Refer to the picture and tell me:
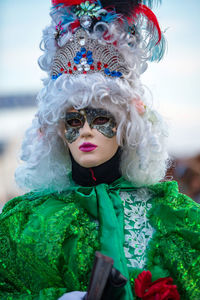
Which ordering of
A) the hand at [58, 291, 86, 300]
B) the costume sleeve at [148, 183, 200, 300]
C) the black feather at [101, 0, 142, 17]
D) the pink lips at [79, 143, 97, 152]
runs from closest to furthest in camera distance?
the hand at [58, 291, 86, 300] < the costume sleeve at [148, 183, 200, 300] < the pink lips at [79, 143, 97, 152] < the black feather at [101, 0, 142, 17]

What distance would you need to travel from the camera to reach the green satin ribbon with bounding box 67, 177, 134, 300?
5.96ft

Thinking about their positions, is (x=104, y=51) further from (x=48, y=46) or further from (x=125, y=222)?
(x=125, y=222)

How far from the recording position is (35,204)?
2.09 m

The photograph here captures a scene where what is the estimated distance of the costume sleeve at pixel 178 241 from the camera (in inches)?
71.1

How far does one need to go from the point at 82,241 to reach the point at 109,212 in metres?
0.19

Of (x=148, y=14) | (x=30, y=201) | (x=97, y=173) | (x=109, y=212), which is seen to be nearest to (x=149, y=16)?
(x=148, y=14)

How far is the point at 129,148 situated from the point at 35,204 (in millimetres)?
605

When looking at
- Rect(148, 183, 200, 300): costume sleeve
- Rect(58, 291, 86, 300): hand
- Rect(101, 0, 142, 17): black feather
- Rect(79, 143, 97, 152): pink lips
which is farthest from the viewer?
Rect(101, 0, 142, 17): black feather

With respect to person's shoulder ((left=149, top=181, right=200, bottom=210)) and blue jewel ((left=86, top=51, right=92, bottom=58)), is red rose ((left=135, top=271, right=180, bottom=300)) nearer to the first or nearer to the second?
person's shoulder ((left=149, top=181, right=200, bottom=210))

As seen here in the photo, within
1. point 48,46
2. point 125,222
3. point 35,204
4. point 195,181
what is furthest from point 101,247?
point 195,181

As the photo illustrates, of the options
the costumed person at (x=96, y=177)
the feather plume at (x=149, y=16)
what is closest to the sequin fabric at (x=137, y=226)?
the costumed person at (x=96, y=177)

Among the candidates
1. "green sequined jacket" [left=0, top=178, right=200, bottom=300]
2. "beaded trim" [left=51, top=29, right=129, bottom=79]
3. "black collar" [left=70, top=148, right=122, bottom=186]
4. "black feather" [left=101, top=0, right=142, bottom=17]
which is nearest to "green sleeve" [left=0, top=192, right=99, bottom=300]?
"green sequined jacket" [left=0, top=178, right=200, bottom=300]

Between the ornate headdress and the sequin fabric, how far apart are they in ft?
2.16

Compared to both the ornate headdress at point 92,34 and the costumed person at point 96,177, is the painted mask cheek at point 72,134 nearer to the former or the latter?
the costumed person at point 96,177
